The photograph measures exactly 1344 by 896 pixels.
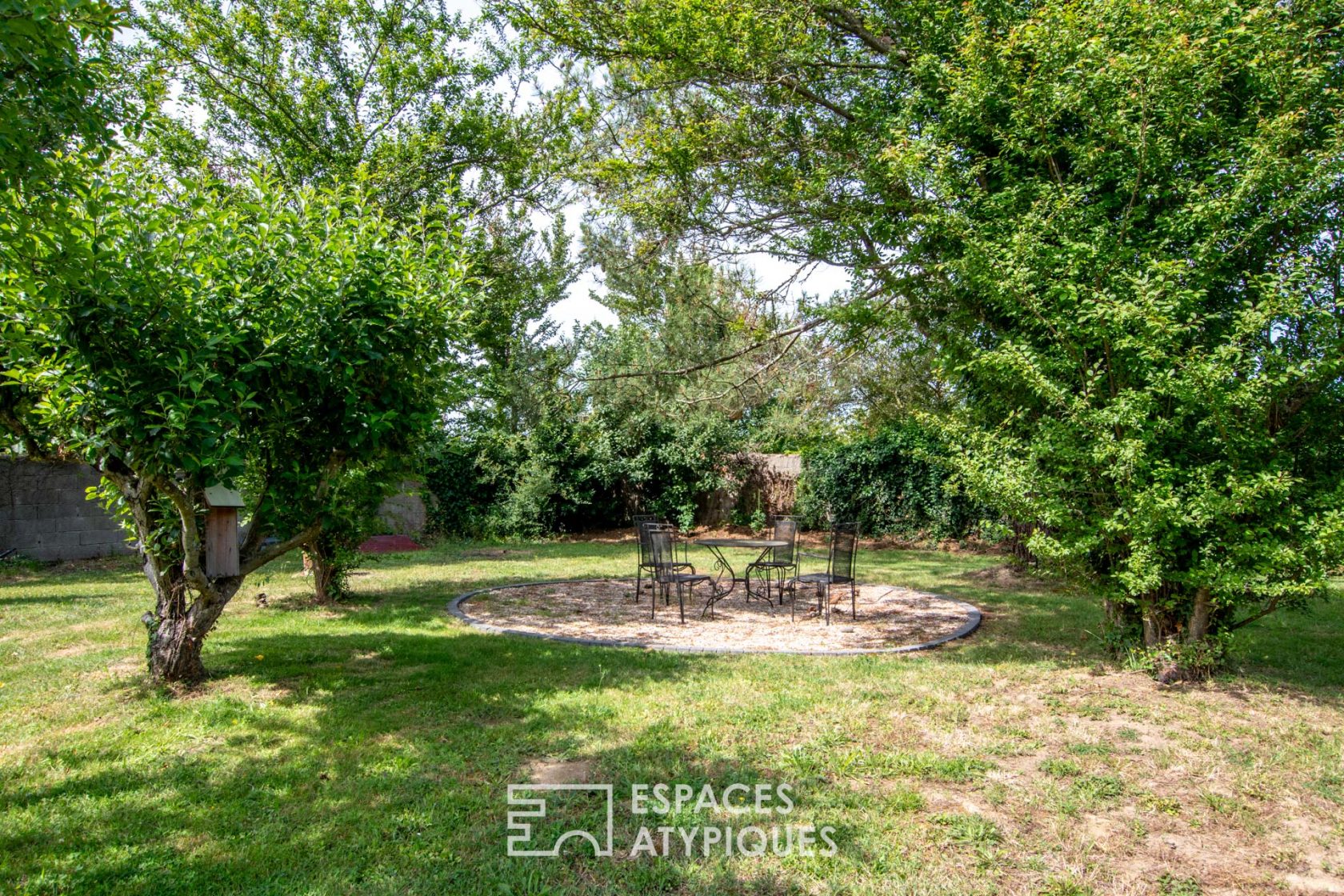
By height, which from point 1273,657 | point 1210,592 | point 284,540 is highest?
point 284,540

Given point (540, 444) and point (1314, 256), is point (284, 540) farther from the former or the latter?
point (540, 444)

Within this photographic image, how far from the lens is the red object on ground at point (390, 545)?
45.9 feet

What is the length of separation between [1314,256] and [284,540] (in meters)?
6.86

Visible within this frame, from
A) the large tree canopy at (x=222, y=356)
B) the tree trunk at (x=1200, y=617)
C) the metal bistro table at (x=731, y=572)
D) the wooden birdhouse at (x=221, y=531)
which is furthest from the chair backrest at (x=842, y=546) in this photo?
the wooden birdhouse at (x=221, y=531)

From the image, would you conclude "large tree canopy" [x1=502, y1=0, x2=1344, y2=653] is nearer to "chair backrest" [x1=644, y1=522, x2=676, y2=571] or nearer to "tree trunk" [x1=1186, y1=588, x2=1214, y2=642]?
"tree trunk" [x1=1186, y1=588, x2=1214, y2=642]

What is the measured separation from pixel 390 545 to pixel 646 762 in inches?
485

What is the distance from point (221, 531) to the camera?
17.4 ft

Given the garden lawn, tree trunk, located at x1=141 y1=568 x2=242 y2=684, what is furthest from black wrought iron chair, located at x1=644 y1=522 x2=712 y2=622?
tree trunk, located at x1=141 y1=568 x2=242 y2=684

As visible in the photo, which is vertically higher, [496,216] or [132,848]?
[496,216]

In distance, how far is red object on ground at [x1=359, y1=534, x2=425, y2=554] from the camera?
14.0 m

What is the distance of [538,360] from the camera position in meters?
17.7

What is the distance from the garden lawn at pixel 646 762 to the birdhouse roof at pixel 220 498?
112cm

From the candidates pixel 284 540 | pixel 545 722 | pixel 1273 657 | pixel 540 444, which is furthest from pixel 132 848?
pixel 540 444

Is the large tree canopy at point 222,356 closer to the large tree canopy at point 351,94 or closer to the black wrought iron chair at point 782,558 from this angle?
the black wrought iron chair at point 782,558
